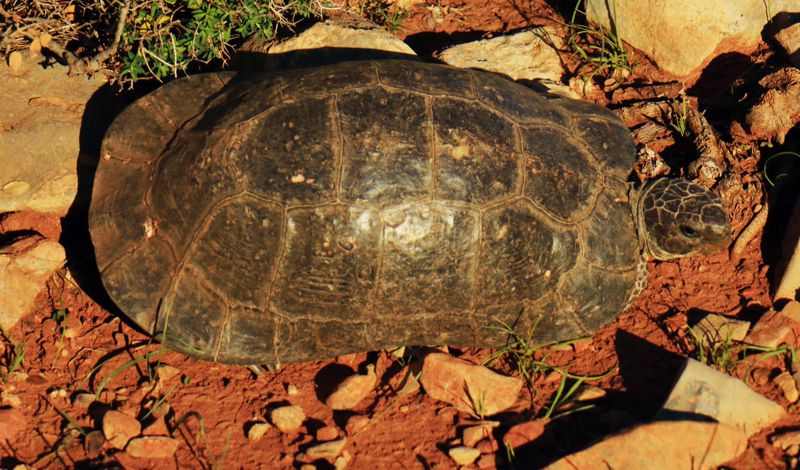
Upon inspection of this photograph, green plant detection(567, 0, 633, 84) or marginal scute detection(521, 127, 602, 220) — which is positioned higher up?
green plant detection(567, 0, 633, 84)

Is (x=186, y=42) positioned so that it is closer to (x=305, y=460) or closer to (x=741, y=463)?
(x=305, y=460)

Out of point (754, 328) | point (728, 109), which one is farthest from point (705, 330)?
point (728, 109)

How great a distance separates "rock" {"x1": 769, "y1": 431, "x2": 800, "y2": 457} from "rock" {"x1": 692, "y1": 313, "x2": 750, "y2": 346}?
0.75 meters

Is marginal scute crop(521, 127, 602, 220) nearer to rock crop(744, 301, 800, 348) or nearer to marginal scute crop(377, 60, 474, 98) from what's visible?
marginal scute crop(377, 60, 474, 98)

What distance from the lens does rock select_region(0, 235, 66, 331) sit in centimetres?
485

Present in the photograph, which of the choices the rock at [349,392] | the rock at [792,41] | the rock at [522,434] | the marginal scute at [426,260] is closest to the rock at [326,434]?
the rock at [349,392]

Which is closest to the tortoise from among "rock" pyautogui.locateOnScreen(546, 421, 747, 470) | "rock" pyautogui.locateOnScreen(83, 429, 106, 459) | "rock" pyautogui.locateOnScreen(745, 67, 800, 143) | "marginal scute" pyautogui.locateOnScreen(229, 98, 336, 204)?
"marginal scute" pyautogui.locateOnScreen(229, 98, 336, 204)

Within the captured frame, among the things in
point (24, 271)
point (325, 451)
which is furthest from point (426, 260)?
point (24, 271)

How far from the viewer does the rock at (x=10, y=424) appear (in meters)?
4.18

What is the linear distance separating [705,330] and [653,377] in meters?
0.54

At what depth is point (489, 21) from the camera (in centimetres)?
722

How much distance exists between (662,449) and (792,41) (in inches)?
161

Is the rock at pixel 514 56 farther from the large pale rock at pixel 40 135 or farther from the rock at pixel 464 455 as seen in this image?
the rock at pixel 464 455

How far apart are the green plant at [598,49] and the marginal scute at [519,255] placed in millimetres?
2360
